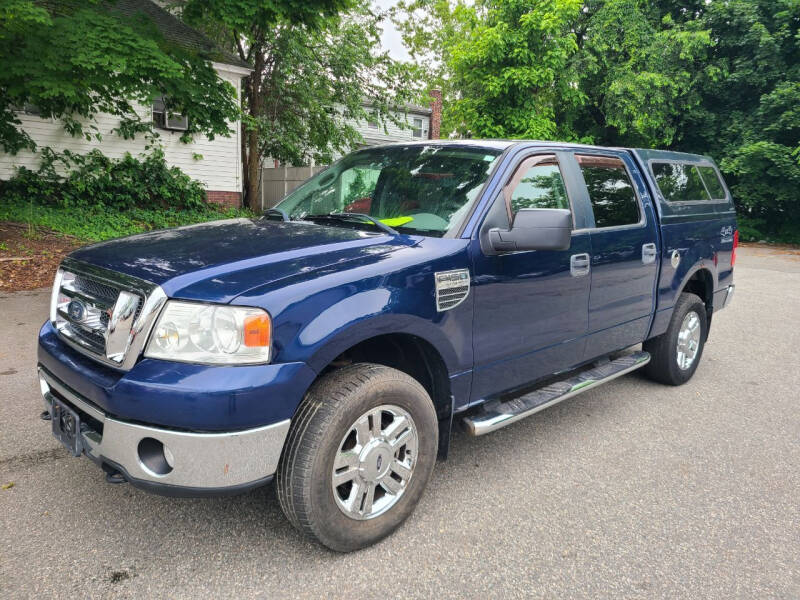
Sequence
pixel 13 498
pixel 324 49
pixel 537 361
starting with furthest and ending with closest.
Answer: pixel 324 49 < pixel 537 361 < pixel 13 498

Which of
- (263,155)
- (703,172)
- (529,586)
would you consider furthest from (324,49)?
(529,586)

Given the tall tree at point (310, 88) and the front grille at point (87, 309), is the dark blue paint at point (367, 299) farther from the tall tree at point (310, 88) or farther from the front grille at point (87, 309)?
the tall tree at point (310, 88)

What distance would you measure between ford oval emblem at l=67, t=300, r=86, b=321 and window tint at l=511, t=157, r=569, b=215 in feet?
7.08

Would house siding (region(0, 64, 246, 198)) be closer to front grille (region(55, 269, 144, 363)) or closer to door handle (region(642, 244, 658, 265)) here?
door handle (region(642, 244, 658, 265))

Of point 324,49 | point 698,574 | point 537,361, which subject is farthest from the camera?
point 324,49

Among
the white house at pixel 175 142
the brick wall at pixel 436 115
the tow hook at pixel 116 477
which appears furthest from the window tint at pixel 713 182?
the brick wall at pixel 436 115

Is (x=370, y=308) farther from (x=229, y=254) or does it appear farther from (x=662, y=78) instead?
(x=662, y=78)

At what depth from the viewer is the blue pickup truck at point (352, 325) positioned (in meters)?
2.15

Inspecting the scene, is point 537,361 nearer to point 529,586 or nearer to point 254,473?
point 529,586

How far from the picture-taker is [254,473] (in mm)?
2201

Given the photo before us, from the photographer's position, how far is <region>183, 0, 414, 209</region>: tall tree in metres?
17.2

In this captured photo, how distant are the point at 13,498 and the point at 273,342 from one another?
1.76 m

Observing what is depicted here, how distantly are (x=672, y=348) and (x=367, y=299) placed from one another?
3257mm

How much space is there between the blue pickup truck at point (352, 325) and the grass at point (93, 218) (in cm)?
825
